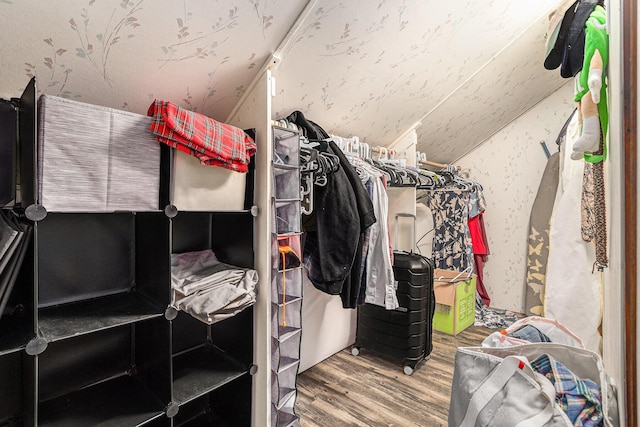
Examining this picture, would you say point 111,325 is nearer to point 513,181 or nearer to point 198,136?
point 198,136

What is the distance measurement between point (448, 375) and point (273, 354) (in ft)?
4.66

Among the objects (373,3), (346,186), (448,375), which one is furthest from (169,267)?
(448,375)

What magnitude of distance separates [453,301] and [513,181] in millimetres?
1603

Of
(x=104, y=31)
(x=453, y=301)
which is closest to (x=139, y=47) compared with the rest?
(x=104, y=31)

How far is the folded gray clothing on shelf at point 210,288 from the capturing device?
1191mm

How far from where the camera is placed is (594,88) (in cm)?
86

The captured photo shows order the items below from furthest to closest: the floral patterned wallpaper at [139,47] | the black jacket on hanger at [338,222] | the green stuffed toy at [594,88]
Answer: the black jacket on hanger at [338,222] < the floral patterned wallpaper at [139,47] < the green stuffed toy at [594,88]

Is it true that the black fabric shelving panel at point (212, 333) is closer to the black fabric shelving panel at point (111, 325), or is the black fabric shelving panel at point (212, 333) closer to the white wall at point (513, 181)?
the black fabric shelving panel at point (111, 325)

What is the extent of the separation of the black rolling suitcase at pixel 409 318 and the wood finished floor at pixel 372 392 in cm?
11

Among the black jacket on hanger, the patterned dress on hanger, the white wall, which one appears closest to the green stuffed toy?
the black jacket on hanger

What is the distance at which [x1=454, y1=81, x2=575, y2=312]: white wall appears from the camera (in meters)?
3.24

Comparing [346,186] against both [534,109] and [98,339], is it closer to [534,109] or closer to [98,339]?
[98,339]

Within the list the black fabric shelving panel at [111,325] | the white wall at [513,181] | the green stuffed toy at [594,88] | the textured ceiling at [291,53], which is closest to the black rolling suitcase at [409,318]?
the textured ceiling at [291,53]

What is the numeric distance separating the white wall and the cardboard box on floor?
2.44 feet
